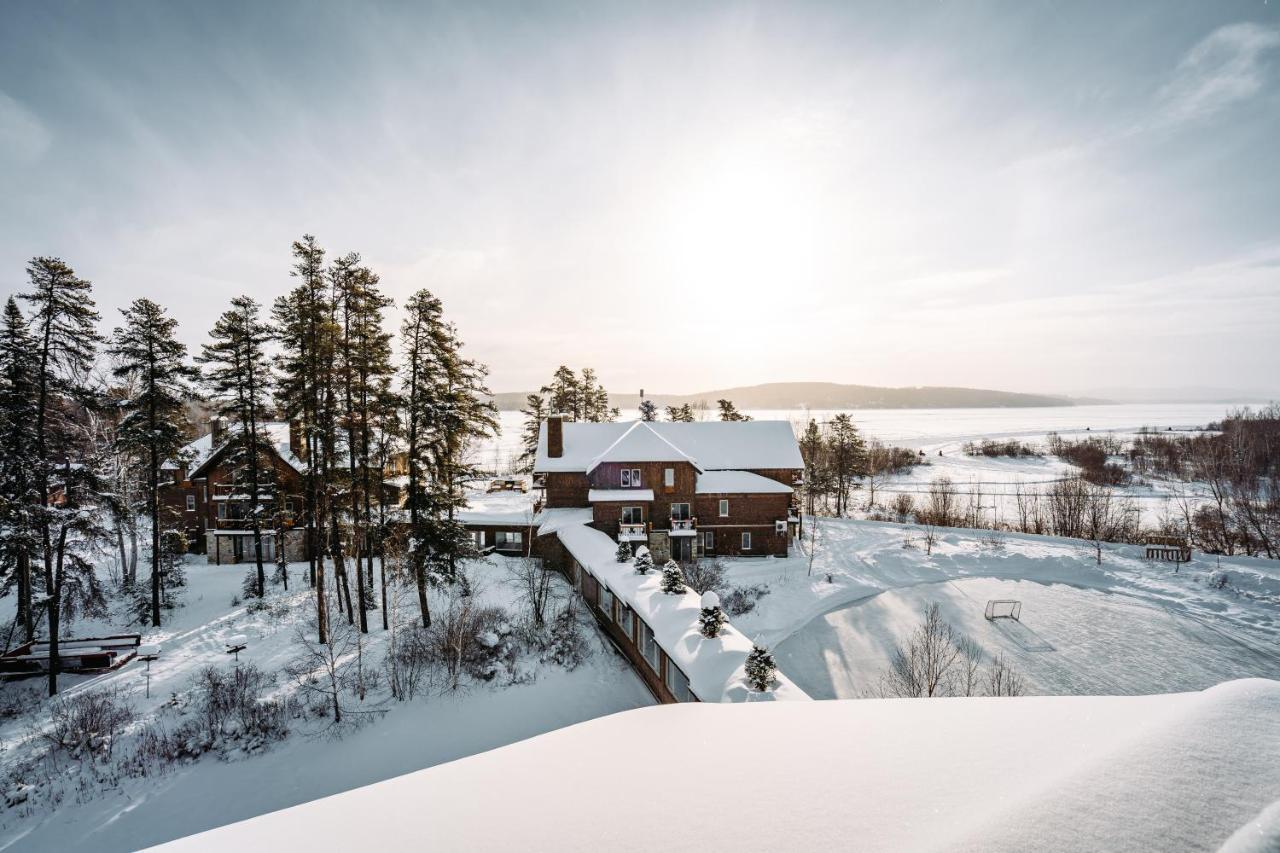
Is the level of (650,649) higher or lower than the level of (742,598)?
higher

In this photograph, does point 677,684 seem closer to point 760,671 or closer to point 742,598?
point 760,671

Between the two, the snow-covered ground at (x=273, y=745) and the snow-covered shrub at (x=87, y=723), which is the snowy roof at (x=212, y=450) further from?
the snow-covered shrub at (x=87, y=723)

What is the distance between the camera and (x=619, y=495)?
2992cm

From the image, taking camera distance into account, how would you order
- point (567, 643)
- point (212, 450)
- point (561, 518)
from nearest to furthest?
point (567, 643) < point (212, 450) < point (561, 518)

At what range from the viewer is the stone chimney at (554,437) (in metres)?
33.1

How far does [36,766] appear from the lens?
1303 centimetres

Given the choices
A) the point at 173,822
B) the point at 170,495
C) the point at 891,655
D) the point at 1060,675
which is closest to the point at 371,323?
the point at 173,822

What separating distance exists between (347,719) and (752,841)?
17.7m

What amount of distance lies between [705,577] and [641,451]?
928cm

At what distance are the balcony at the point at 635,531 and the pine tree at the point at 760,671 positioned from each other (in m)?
19.0

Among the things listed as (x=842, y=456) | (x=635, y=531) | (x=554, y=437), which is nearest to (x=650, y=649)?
(x=635, y=531)

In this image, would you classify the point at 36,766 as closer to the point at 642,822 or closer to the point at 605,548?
the point at 605,548

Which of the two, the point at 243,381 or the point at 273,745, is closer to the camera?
the point at 273,745

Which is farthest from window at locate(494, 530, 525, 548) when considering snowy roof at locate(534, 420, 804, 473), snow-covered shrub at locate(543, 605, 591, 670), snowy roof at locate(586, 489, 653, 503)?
snow-covered shrub at locate(543, 605, 591, 670)
